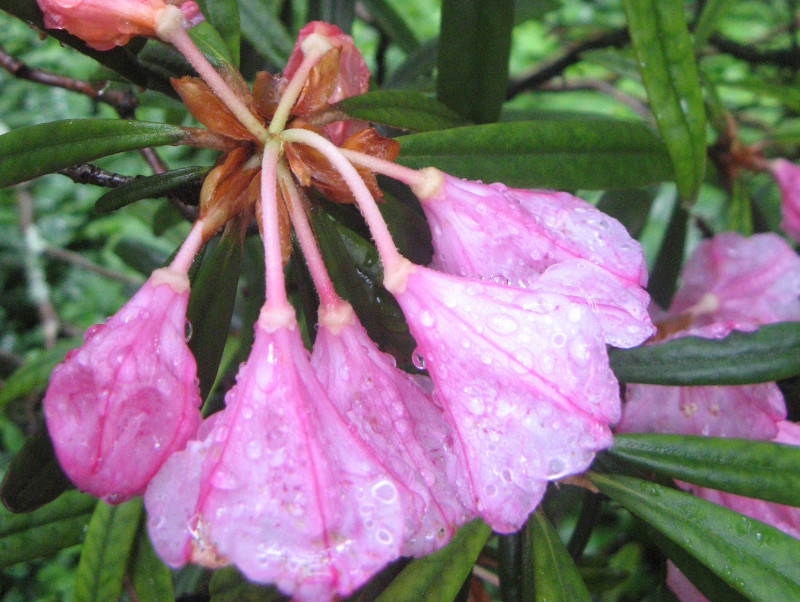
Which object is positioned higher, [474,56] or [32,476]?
[474,56]

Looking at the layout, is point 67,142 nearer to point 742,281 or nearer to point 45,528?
point 45,528

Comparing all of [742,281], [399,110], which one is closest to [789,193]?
[742,281]

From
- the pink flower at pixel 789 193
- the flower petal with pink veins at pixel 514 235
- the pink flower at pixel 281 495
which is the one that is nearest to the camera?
the pink flower at pixel 281 495

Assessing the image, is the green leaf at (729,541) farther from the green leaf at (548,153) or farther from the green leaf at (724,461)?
the green leaf at (548,153)

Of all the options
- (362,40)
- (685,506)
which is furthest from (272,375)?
(362,40)

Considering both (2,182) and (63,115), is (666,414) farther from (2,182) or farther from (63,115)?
(63,115)

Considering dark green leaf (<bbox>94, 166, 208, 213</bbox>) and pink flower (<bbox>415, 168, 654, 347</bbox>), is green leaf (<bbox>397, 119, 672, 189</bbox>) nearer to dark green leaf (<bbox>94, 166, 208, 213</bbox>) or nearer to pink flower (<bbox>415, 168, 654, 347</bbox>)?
pink flower (<bbox>415, 168, 654, 347</bbox>)

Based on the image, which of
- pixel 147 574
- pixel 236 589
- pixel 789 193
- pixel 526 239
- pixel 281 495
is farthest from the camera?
pixel 789 193

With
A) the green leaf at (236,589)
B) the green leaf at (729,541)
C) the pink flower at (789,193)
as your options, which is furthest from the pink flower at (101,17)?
the pink flower at (789,193)
